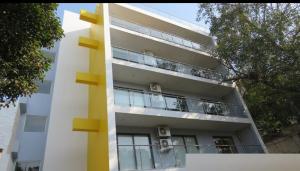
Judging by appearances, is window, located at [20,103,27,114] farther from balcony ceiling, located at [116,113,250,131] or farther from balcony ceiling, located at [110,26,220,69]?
balcony ceiling, located at [110,26,220,69]

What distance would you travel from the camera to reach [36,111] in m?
12.3

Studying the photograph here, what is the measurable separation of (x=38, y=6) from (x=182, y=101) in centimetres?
861

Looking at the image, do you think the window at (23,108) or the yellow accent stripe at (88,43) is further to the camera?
the yellow accent stripe at (88,43)

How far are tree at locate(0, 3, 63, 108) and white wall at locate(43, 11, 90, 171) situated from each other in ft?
14.1

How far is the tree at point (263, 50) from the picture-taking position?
12180mm

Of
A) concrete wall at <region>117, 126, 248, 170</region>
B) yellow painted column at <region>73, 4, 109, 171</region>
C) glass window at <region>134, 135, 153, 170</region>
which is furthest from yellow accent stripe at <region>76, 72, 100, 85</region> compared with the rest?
glass window at <region>134, 135, 153, 170</region>

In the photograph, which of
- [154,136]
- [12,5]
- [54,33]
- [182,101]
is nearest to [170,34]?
[182,101]

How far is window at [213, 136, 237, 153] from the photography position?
44.7ft

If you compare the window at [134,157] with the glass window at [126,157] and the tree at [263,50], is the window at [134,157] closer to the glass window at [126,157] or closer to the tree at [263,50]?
the glass window at [126,157]

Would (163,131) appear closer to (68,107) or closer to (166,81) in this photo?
(166,81)

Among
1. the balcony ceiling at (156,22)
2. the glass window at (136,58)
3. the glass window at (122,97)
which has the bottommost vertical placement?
the glass window at (122,97)

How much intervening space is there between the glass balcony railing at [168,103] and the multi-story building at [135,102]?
0.18 ft

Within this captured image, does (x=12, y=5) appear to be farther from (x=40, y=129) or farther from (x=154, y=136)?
(x=154, y=136)

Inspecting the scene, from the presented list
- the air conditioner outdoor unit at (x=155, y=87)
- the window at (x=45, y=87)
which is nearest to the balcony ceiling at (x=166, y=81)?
the air conditioner outdoor unit at (x=155, y=87)
